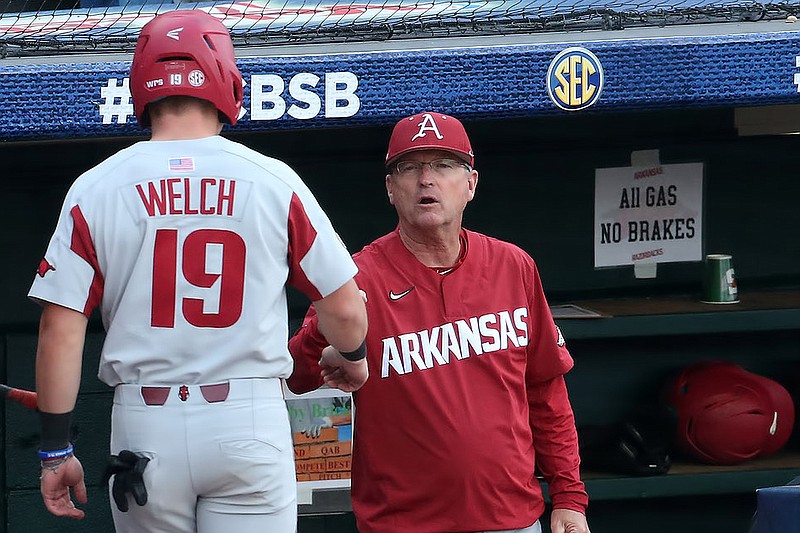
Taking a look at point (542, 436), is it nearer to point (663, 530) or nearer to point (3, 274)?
point (663, 530)

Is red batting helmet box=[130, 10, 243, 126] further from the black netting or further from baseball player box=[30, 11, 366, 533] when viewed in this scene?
the black netting

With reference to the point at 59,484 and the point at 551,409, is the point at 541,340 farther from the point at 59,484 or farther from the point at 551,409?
the point at 59,484

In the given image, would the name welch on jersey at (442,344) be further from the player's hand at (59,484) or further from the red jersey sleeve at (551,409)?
the player's hand at (59,484)

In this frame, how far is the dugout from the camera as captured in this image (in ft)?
10.6

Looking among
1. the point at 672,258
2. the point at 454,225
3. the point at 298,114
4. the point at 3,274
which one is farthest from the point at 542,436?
the point at 3,274

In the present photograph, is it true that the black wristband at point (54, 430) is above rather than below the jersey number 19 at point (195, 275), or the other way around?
below

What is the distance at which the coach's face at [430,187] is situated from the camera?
2.77 meters

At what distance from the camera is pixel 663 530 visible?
14.1 ft

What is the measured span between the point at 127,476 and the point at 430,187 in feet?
3.26

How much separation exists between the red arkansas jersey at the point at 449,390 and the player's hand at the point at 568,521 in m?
0.02

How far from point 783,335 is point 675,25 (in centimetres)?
143

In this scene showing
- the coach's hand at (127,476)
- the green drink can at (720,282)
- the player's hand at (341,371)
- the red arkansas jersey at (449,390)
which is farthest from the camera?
the green drink can at (720,282)

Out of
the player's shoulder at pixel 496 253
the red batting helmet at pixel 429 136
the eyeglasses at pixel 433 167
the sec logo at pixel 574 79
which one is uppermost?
the sec logo at pixel 574 79

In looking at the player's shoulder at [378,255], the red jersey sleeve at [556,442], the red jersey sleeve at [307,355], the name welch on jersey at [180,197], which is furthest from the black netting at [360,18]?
the name welch on jersey at [180,197]
